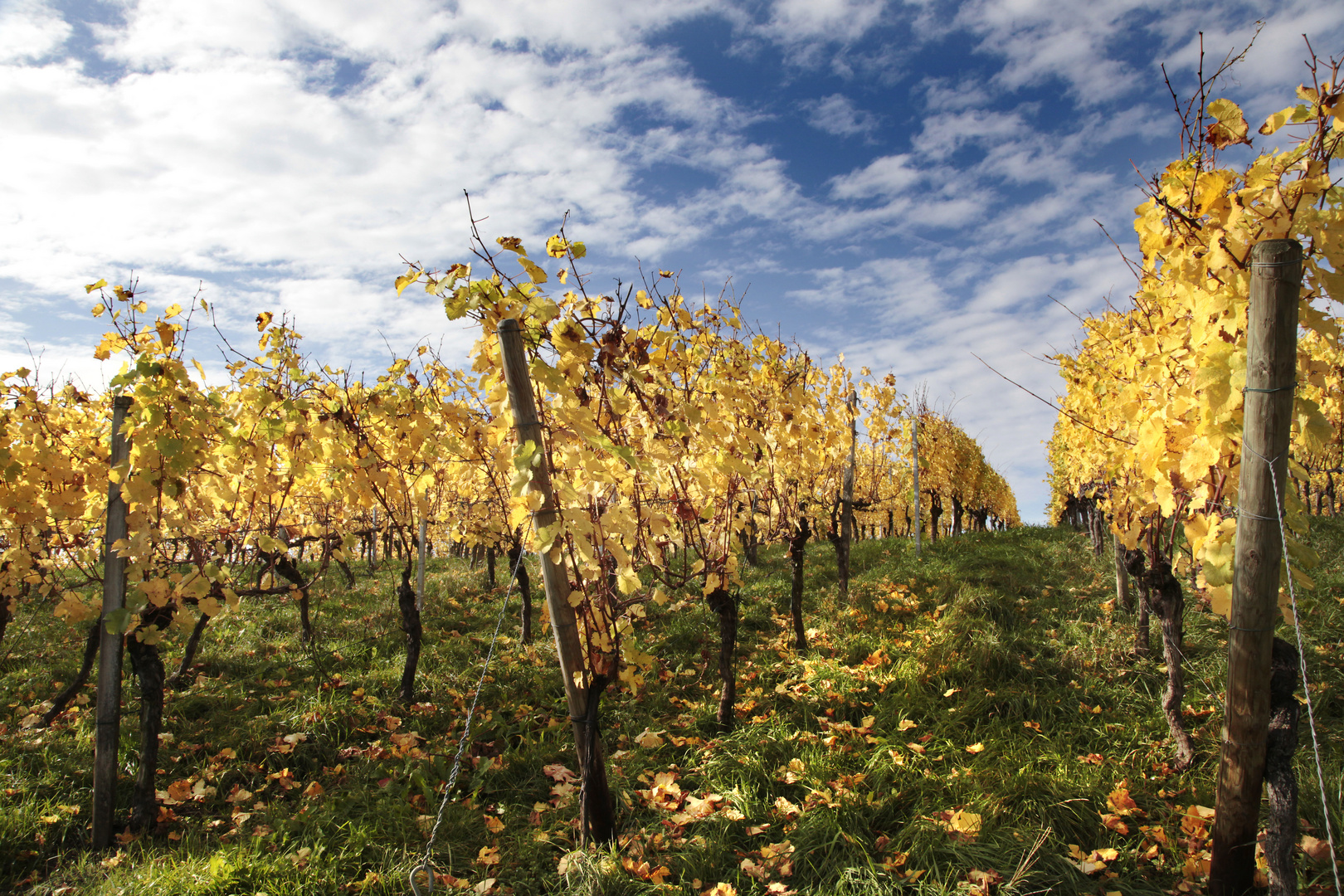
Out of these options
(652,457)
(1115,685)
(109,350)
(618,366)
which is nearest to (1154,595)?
(1115,685)

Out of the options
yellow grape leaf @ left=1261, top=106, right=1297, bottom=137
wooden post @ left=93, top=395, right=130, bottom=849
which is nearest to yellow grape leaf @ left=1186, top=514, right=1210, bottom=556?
yellow grape leaf @ left=1261, top=106, right=1297, bottom=137

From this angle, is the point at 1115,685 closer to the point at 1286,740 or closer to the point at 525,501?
the point at 1286,740

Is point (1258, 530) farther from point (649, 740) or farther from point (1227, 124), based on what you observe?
point (649, 740)

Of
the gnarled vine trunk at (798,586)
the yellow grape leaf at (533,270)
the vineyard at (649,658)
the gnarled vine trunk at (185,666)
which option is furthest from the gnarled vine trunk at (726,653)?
the gnarled vine trunk at (185,666)

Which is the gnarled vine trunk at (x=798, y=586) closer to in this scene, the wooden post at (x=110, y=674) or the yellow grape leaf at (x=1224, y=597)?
the yellow grape leaf at (x=1224, y=597)

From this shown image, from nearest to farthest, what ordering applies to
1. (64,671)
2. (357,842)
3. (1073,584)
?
(357,842)
(64,671)
(1073,584)

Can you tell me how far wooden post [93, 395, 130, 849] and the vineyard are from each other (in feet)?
0.06

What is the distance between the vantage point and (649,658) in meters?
2.91

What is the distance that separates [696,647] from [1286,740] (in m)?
4.59

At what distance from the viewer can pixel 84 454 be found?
4285mm

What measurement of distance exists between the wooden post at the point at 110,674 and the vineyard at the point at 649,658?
19 millimetres

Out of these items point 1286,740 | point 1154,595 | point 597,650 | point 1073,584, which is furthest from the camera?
point 1073,584

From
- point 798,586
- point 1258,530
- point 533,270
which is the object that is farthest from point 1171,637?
point 533,270

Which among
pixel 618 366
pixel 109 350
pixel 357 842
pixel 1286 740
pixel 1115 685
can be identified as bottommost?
pixel 357 842
